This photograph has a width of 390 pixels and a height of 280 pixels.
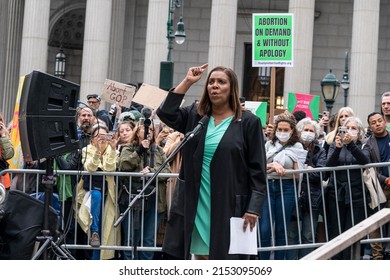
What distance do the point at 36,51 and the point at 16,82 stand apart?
4369 mm

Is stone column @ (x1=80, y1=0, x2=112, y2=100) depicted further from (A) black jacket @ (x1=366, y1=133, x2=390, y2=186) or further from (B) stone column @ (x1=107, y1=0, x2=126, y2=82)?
(A) black jacket @ (x1=366, y1=133, x2=390, y2=186)

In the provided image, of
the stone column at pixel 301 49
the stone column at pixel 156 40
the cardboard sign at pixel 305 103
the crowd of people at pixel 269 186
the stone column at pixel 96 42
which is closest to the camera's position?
the crowd of people at pixel 269 186

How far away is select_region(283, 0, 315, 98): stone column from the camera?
37.4 meters

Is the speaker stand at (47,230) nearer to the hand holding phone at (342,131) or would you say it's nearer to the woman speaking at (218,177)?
the woman speaking at (218,177)

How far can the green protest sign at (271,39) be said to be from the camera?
19.2 meters

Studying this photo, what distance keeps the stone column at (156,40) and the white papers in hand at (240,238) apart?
28496 mm

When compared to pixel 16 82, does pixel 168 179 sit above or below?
below

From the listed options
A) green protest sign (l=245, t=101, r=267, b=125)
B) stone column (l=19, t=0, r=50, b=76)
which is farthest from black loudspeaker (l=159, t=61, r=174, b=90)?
stone column (l=19, t=0, r=50, b=76)

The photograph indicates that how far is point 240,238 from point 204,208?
41 cm

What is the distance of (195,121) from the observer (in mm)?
9984

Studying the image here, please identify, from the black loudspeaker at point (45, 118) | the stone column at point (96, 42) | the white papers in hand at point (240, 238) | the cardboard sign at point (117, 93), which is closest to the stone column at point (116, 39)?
the stone column at point (96, 42)

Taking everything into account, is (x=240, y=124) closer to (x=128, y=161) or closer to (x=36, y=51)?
(x=128, y=161)
